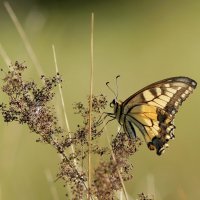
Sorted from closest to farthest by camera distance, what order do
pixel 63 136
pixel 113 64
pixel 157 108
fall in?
pixel 63 136 < pixel 157 108 < pixel 113 64

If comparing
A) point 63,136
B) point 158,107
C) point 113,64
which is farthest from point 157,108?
point 113,64

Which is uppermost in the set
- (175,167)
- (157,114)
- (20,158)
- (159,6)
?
(159,6)

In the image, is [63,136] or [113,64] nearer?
[63,136]

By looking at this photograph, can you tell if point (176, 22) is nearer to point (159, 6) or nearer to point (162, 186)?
point (159, 6)

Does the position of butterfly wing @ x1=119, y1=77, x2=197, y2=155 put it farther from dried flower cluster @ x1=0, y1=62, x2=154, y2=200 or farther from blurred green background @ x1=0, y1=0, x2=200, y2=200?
dried flower cluster @ x1=0, y1=62, x2=154, y2=200

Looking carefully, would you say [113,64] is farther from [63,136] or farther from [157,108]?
[63,136]

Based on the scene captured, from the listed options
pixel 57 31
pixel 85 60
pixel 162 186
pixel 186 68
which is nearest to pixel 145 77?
pixel 186 68

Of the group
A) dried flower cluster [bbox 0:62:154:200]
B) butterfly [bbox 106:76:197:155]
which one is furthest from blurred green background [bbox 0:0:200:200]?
dried flower cluster [bbox 0:62:154:200]

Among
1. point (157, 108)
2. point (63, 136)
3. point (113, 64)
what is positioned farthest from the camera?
point (113, 64)
